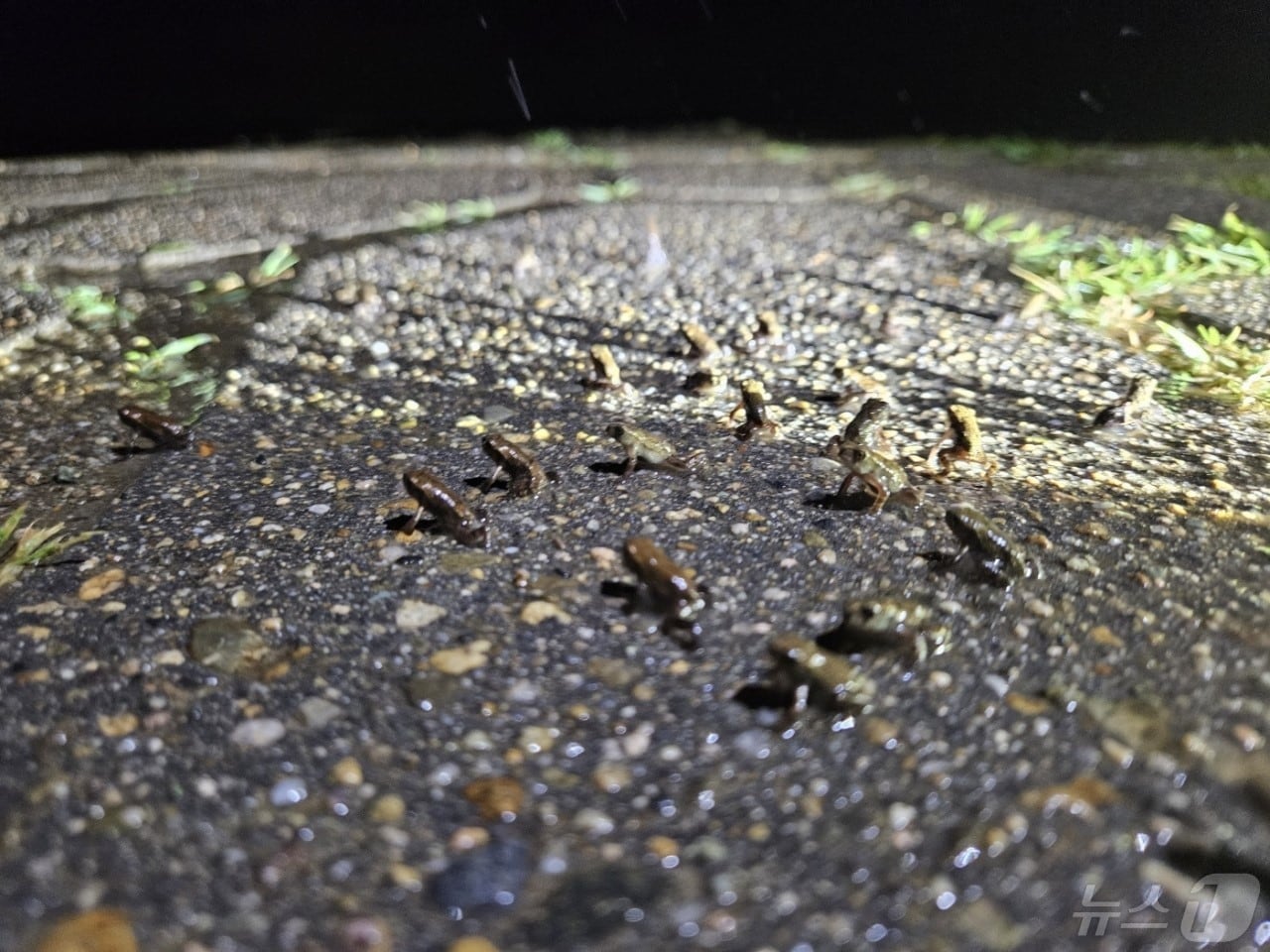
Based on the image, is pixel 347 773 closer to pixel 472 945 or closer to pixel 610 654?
pixel 472 945

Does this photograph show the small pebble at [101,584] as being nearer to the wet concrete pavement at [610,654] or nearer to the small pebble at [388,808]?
the wet concrete pavement at [610,654]

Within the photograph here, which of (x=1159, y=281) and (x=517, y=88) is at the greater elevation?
(x=517, y=88)

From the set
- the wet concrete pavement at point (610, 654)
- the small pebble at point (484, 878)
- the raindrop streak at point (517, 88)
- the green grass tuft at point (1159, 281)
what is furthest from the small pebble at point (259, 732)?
the raindrop streak at point (517, 88)

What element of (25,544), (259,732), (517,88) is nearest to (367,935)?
(259,732)

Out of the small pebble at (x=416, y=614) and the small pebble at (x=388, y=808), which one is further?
the small pebble at (x=416, y=614)

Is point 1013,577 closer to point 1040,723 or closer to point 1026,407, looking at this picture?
point 1040,723

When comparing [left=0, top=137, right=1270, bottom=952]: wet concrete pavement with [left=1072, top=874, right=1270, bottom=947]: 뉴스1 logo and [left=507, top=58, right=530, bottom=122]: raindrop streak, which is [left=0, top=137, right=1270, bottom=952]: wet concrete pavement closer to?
[left=1072, top=874, right=1270, bottom=947]: 뉴스1 logo

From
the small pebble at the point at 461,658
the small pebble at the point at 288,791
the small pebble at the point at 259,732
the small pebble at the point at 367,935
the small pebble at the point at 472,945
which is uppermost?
the small pebble at the point at 461,658
